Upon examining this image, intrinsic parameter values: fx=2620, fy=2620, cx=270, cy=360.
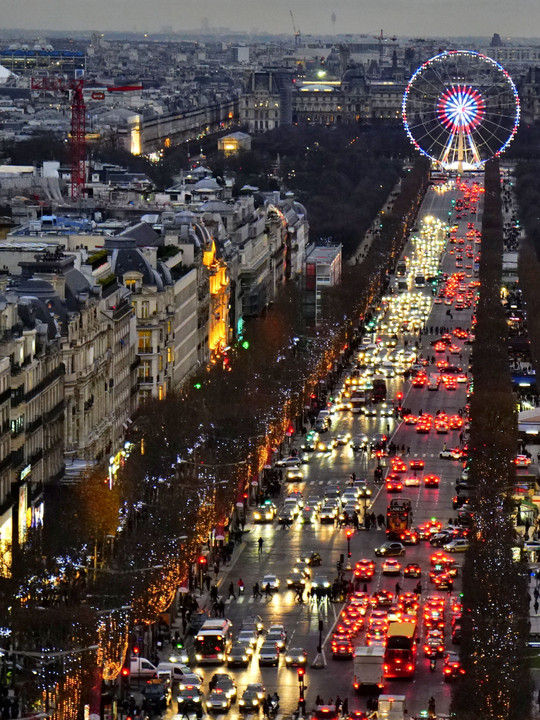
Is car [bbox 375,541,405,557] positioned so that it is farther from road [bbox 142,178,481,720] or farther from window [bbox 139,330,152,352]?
window [bbox 139,330,152,352]

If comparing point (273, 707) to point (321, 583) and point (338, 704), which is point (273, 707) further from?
point (321, 583)

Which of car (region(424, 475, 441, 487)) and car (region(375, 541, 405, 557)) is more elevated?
car (region(375, 541, 405, 557))

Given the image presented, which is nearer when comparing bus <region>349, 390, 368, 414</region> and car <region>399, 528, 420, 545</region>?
car <region>399, 528, 420, 545</region>

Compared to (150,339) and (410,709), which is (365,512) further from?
(410,709)

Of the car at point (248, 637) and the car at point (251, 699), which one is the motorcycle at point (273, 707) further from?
the car at point (248, 637)

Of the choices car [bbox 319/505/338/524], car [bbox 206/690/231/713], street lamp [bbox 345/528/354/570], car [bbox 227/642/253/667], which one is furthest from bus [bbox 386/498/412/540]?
car [bbox 206/690/231/713]

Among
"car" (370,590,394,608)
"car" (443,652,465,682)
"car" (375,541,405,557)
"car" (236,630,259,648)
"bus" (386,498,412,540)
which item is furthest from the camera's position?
"bus" (386,498,412,540)

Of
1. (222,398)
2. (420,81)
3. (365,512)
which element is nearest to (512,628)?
(365,512)
